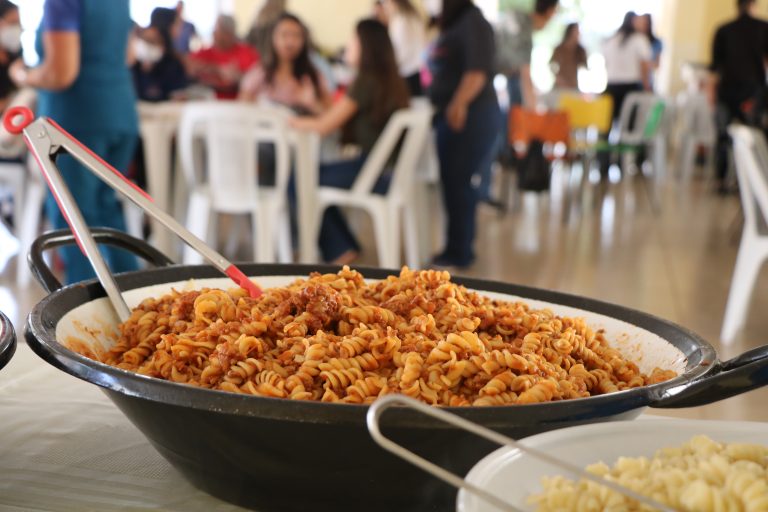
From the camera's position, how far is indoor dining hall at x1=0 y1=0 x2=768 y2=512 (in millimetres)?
531

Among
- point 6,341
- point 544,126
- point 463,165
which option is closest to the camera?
point 6,341

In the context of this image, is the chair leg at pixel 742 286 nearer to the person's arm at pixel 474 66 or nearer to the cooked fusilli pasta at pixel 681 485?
the person's arm at pixel 474 66

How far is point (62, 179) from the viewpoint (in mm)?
763

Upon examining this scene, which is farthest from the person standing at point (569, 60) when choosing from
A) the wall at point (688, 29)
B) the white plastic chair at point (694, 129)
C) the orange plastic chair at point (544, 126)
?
the wall at point (688, 29)

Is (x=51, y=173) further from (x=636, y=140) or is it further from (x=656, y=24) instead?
(x=656, y=24)

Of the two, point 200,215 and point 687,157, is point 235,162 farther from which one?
point 687,157

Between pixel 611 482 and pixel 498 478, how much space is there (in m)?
0.06

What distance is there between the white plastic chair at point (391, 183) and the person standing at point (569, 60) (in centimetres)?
459

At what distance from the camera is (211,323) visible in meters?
0.70

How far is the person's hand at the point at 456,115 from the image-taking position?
3.97 m

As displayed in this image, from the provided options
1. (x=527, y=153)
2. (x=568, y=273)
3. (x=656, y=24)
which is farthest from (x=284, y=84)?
(x=656, y=24)

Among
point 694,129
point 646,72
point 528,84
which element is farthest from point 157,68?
point 694,129

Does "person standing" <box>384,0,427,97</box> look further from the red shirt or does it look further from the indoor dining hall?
the red shirt

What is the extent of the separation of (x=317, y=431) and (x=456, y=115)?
3560 mm
